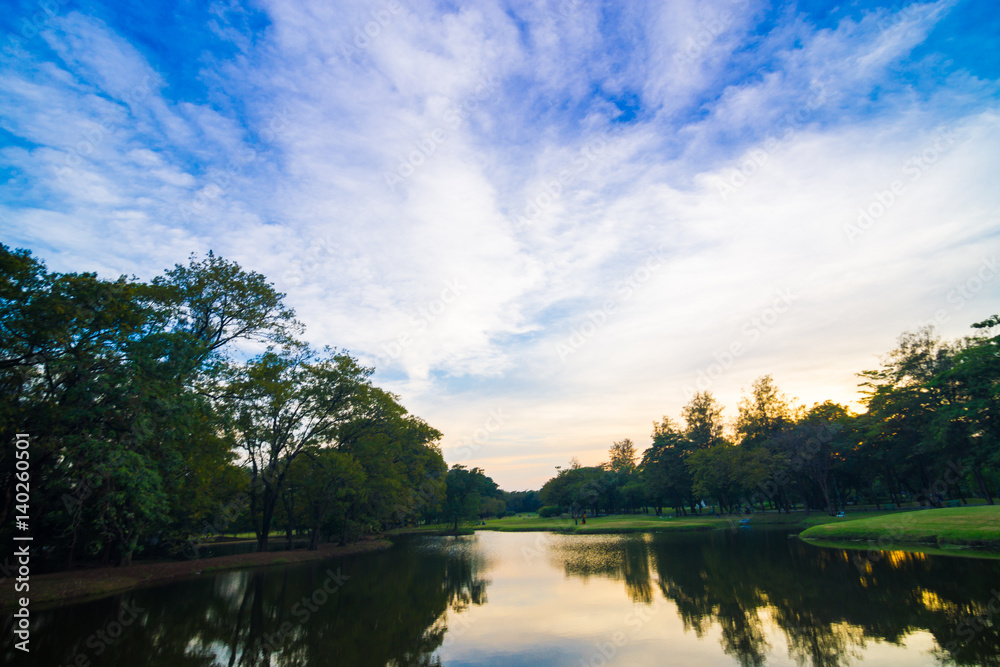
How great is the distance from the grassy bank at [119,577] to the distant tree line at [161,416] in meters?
1.58

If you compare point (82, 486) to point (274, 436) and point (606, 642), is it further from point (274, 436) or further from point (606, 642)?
point (606, 642)

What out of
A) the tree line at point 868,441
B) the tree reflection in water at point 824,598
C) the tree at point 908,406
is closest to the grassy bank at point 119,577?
the tree reflection in water at point 824,598

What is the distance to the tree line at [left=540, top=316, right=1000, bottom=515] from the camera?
4075cm

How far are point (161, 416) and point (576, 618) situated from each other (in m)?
21.2

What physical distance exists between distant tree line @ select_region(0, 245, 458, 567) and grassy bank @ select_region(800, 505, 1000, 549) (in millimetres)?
37780

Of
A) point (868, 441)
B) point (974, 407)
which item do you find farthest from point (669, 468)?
point (974, 407)

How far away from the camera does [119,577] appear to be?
25.9 m

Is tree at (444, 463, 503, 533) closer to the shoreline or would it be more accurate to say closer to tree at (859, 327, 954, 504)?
the shoreline

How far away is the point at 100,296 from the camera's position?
798 inches

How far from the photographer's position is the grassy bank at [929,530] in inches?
975

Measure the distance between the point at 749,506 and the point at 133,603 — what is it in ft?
271

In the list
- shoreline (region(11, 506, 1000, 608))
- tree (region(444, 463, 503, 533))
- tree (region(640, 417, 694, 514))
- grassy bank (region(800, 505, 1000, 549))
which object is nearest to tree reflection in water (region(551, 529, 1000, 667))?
shoreline (region(11, 506, 1000, 608))

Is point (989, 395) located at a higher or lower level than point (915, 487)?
higher

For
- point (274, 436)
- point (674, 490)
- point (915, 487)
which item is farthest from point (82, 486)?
point (915, 487)
